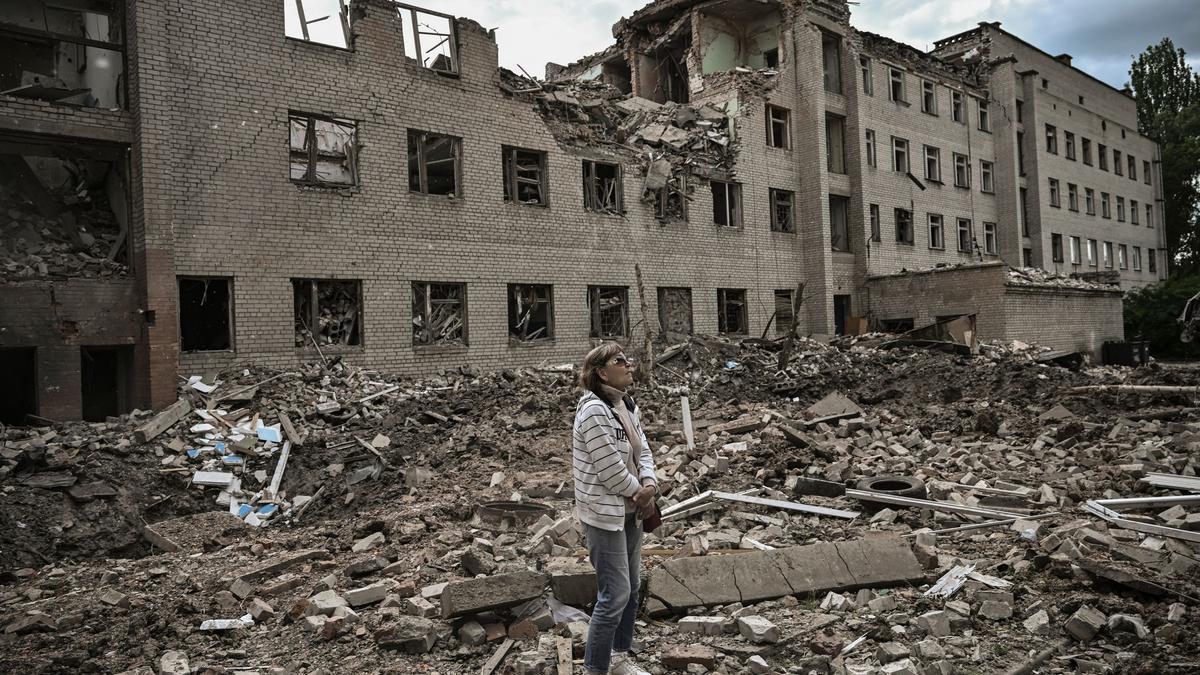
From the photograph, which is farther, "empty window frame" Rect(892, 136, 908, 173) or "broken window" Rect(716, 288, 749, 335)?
"empty window frame" Rect(892, 136, 908, 173)

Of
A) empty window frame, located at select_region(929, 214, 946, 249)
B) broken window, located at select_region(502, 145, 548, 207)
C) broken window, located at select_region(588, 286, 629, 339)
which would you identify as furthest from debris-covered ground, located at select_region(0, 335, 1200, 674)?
empty window frame, located at select_region(929, 214, 946, 249)

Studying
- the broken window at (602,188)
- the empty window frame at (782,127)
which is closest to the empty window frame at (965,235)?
the empty window frame at (782,127)

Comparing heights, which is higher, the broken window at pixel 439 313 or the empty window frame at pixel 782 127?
the empty window frame at pixel 782 127

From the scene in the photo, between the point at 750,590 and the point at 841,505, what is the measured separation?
2749 millimetres

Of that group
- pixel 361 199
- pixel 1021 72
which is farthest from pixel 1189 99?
pixel 361 199

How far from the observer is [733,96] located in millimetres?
23672

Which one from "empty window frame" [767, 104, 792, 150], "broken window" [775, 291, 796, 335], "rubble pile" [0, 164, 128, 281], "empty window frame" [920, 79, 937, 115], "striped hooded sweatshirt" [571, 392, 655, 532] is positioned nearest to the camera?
"striped hooded sweatshirt" [571, 392, 655, 532]

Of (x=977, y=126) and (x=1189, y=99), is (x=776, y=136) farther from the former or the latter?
(x=1189, y=99)

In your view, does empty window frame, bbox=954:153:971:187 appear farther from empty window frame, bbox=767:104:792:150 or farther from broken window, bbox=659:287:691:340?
broken window, bbox=659:287:691:340

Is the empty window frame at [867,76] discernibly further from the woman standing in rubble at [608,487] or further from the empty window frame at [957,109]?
the woman standing in rubble at [608,487]

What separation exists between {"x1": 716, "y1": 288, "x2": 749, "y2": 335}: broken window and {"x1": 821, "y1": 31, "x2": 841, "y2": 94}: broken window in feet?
29.1

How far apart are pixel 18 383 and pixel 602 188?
13099 mm

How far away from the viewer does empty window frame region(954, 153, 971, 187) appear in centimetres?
3136

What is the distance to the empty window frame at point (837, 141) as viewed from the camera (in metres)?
26.8
